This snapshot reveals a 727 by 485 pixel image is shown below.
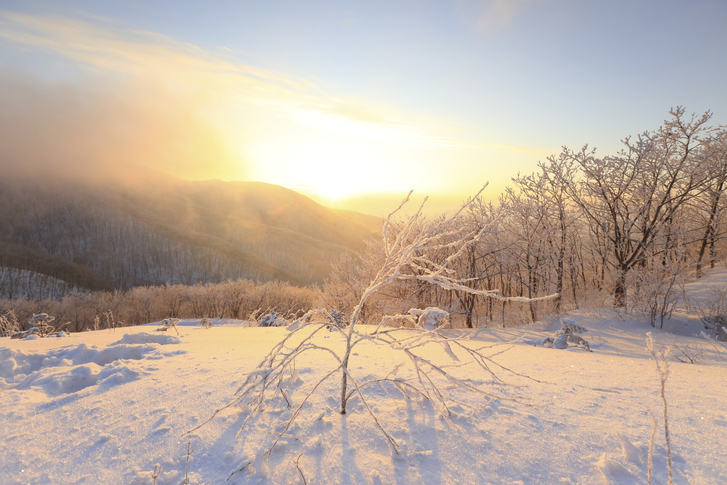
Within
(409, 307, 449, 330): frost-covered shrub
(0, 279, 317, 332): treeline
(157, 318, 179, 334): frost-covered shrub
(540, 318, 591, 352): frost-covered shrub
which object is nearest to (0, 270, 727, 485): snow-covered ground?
(409, 307, 449, 330): frost-covered shrub

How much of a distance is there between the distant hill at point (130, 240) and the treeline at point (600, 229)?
152ft

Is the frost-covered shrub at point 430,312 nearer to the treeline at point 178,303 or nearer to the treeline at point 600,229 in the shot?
the treeline at point 600,229

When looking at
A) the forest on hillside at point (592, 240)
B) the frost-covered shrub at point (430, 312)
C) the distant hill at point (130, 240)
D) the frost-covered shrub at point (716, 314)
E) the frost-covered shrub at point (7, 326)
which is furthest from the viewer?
the distant hill at point (130, 240)

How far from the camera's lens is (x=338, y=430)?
4.71 ft

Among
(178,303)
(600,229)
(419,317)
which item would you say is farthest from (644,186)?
(178,303)

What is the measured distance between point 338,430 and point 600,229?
11972 millimetres

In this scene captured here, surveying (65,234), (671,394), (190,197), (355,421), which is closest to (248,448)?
(355,421)

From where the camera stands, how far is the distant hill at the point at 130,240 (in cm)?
7150

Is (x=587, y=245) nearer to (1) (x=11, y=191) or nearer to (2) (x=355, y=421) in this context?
(2) (x=355, y=421)

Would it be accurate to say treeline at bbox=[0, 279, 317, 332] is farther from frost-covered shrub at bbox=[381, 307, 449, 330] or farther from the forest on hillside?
frost-covered shrub at bbox=[381, 307, 449, 330]

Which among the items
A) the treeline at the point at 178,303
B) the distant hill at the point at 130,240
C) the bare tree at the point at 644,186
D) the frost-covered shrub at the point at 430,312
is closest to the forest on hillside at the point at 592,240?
the bare tree at the point at 644,186

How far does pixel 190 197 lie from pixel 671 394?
15714cm

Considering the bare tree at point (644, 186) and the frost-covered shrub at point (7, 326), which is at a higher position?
the bare tree at point (644, 186)

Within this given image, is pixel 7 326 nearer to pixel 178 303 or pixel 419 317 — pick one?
pixel 419 317
